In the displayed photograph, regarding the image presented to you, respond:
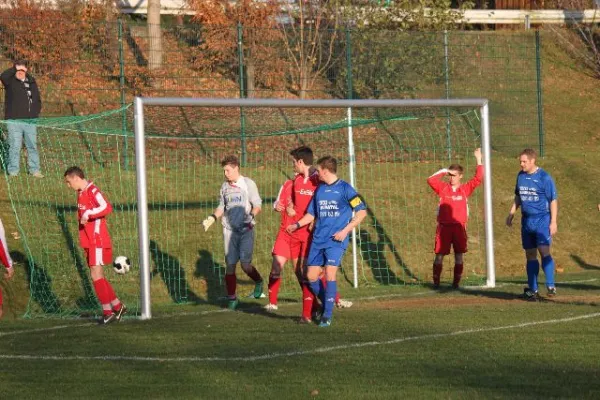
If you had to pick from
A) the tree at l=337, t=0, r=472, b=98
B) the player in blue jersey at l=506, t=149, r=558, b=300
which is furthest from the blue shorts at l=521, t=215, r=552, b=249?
the tree at l=337, t=0, r=472, b=98

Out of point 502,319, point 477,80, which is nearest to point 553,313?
point 502,319

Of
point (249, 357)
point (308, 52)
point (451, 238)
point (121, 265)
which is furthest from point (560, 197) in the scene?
point (249, 357)

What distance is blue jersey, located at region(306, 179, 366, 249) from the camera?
11391mm

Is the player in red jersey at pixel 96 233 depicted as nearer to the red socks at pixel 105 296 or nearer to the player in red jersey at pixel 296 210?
the red socks at pixel 105 296

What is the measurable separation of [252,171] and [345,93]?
3056 mm

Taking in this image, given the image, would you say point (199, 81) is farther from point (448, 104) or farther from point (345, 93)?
point (448, 104)

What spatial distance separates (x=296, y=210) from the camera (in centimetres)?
1309

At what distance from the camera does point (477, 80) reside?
24078 mm

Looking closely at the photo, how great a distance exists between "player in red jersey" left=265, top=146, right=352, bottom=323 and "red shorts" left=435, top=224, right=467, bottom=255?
2665 millimetres

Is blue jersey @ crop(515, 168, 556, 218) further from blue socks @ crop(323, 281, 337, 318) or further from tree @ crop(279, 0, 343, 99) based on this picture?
tree @ crop(279, 0, 343, 99)

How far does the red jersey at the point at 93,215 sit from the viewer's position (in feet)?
40.2

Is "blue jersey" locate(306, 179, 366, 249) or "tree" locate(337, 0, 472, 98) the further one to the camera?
"tree" locate(337, 0, 472, 98)

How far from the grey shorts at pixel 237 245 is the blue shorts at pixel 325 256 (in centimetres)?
258

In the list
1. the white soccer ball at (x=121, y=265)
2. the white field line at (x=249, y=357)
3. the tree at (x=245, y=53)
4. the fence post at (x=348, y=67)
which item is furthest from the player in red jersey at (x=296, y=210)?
the fence post at (x=348, y=67)
